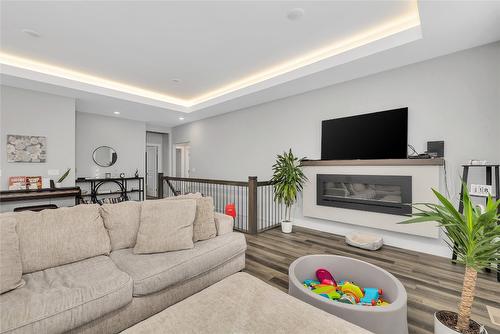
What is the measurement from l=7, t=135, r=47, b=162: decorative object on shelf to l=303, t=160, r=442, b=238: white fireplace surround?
16.1 ft

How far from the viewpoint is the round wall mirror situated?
5.67 metres

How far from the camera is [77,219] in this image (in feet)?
6.11

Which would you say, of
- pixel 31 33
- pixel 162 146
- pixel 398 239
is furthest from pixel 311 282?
pixel 162 146

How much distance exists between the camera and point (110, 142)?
591 cm

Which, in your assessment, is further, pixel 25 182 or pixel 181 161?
pixel 181 161

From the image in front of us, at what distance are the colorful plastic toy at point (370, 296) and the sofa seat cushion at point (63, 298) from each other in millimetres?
1751

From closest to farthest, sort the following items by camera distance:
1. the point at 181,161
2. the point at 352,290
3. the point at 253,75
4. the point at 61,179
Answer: the point at 352,290
the point at 253,75
the point at 61,179
the point at 181,161

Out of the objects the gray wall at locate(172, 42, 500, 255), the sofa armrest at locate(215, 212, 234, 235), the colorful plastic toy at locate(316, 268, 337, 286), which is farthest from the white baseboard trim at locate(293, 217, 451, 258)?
the sofa armrest at locate(215, 212, 234, 235)

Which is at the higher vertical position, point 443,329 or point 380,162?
point 380,162

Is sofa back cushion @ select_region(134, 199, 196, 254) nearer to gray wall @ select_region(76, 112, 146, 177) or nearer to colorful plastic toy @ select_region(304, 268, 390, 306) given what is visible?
colorful plastic toy @ select_region(304, 268, 390, 306)

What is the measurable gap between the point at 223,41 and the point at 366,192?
3094mm

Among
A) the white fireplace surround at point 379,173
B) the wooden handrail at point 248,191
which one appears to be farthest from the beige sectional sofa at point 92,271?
the white fireplace surround at point 379,173

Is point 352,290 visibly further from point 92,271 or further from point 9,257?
point 9,257

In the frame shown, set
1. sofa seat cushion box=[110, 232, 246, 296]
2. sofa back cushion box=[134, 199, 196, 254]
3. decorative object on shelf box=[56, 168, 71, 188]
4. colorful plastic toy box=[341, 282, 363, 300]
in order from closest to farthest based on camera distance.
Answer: sofa seat cushion box=[110, 232, 246, 296], colorful plastic toy box=[341, 282, 363, 300], sofa back cushion box=[134, 199, 196, 254], decorative object on shelf box=[56, 168, 71, 188]
